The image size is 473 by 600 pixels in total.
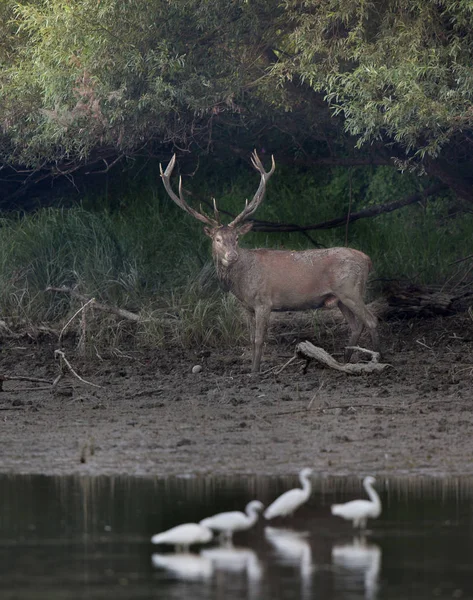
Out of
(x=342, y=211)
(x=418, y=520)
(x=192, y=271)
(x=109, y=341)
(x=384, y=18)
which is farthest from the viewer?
(x=342, y=211)

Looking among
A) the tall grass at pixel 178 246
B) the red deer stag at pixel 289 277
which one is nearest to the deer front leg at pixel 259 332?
the red deer stag at pixel 289 277

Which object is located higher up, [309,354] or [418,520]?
[309,354]

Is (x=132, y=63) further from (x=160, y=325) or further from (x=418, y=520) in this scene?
(x=418, y=520)

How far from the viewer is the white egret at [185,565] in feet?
19.4

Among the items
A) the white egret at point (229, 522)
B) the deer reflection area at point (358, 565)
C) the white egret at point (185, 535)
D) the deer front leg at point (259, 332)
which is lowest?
the deer reflection area at point (358, 565)

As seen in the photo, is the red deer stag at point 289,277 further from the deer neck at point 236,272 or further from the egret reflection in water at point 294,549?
the egret reflection in water at point 294,549

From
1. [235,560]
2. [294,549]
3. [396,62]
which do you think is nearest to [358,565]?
[294,549]

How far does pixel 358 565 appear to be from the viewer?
6.01 metres

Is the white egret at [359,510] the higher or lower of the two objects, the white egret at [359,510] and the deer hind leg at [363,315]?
the lower

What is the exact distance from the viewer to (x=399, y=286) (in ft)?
50.3

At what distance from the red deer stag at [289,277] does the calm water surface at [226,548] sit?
18.6 feet

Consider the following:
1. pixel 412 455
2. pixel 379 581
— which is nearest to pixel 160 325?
pixel 412 455

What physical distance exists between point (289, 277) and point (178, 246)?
161 inches

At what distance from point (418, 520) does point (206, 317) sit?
8.33 meters
